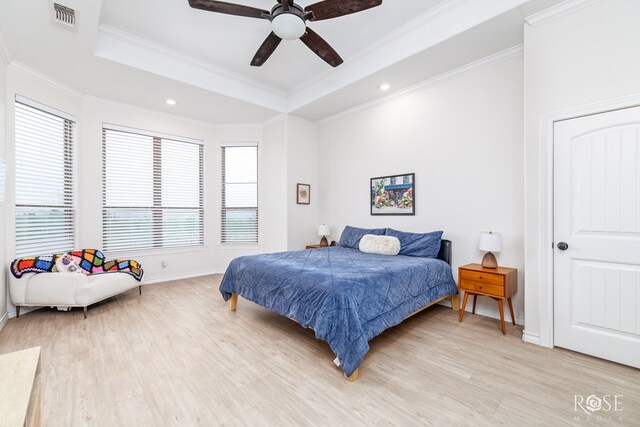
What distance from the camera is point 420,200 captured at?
403cm

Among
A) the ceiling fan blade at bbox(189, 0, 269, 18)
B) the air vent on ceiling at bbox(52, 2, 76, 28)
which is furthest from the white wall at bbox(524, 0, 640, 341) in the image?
the air vent on ceiling at bbox(52, 2, 76, 28)

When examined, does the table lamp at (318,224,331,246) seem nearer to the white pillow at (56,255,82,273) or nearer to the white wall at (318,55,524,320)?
the white wall at (318,55,524,320)

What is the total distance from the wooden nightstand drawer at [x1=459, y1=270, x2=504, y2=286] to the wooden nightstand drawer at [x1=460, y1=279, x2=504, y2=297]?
3 cm

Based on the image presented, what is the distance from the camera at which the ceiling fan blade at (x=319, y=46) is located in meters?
2.68

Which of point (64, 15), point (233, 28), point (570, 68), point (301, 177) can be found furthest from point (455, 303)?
point (64, 15)

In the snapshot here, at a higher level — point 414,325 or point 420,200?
point 420,200

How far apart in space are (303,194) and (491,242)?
3212mm

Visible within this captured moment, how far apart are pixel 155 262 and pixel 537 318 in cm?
534

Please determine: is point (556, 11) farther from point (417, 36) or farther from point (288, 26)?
point (288, 26)

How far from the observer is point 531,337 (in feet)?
8.70

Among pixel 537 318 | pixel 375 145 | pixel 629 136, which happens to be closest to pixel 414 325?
pixel 537 318

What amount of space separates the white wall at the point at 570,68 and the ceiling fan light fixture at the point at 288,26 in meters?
2.11

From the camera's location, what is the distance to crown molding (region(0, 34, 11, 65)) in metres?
2.95

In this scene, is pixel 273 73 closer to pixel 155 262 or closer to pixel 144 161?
pixel 144 161
